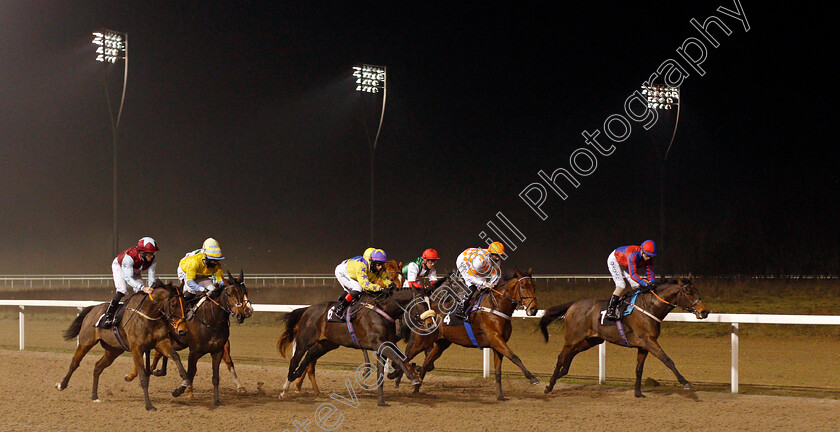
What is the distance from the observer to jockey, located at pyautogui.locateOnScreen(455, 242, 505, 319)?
26.5 ft

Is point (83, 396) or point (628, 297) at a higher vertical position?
point (628, 297)

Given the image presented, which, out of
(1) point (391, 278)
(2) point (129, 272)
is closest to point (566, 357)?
(1) point (391, 278)

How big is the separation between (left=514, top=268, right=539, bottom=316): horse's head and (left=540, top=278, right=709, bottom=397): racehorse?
79cm

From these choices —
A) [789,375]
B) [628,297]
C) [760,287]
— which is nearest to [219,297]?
[628,297]

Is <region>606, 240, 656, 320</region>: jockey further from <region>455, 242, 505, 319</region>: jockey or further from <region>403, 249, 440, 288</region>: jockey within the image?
<region>403, 249, 440, 288</region>: jockey

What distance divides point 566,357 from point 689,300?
139cm

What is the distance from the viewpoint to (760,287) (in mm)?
18391

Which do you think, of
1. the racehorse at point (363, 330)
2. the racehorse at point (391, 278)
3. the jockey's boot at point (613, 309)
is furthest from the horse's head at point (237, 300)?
the jockey's boot at point (613, 309)

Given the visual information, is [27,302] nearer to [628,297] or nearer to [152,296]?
[152,296]

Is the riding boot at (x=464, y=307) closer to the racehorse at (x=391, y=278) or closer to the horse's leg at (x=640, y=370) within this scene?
the racehorse at (x=391, y=278)

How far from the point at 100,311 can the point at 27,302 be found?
6.02 metres

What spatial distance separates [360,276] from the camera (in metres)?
7.73

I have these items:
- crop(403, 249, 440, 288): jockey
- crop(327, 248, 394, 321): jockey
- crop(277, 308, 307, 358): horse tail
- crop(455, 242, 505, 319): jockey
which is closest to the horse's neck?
crop(455, 242, 505, 319): jockey

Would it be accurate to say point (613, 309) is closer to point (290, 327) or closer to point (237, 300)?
point (290, 327)
